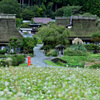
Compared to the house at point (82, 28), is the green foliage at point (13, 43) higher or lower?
lower

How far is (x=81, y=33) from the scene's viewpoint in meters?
40.4

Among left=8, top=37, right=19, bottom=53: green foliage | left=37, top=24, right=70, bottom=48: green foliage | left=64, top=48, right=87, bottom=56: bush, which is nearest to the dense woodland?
left=37, top=24, right=70, bottom=48: green foliage

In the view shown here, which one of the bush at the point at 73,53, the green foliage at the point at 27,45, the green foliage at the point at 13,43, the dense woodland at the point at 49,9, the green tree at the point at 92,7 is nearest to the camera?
the bush at the point at 73,53

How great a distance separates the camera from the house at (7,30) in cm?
3409

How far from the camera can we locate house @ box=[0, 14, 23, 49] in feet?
112

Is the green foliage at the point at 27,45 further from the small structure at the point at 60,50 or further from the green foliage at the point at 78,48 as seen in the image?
the green foliage at the point at 78,48

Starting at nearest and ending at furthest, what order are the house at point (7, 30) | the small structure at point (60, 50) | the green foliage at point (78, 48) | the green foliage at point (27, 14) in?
the green foliage at point (78, 48), the small structure at point (60, 50), the house at point (7, 30), the green foliage at point (27, 14)

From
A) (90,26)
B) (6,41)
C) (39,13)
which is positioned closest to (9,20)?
(6,41)

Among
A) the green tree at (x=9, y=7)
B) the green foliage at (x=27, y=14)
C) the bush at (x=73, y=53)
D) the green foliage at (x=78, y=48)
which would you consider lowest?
the bush at (x=73, y=53)

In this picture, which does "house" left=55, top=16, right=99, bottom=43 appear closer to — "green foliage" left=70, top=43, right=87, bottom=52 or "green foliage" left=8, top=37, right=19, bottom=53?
"green foliage" left=70, top=43, right=87, bottom=52

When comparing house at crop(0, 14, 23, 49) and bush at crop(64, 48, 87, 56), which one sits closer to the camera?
bush at crop(64, 48, 87, 56)

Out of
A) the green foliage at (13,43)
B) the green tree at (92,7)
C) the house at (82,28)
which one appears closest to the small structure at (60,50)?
the green foliage at (13,43)

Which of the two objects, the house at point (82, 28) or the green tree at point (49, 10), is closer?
the house at point (82, 28)

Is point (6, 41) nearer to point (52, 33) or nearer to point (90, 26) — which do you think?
point (52, 33)
